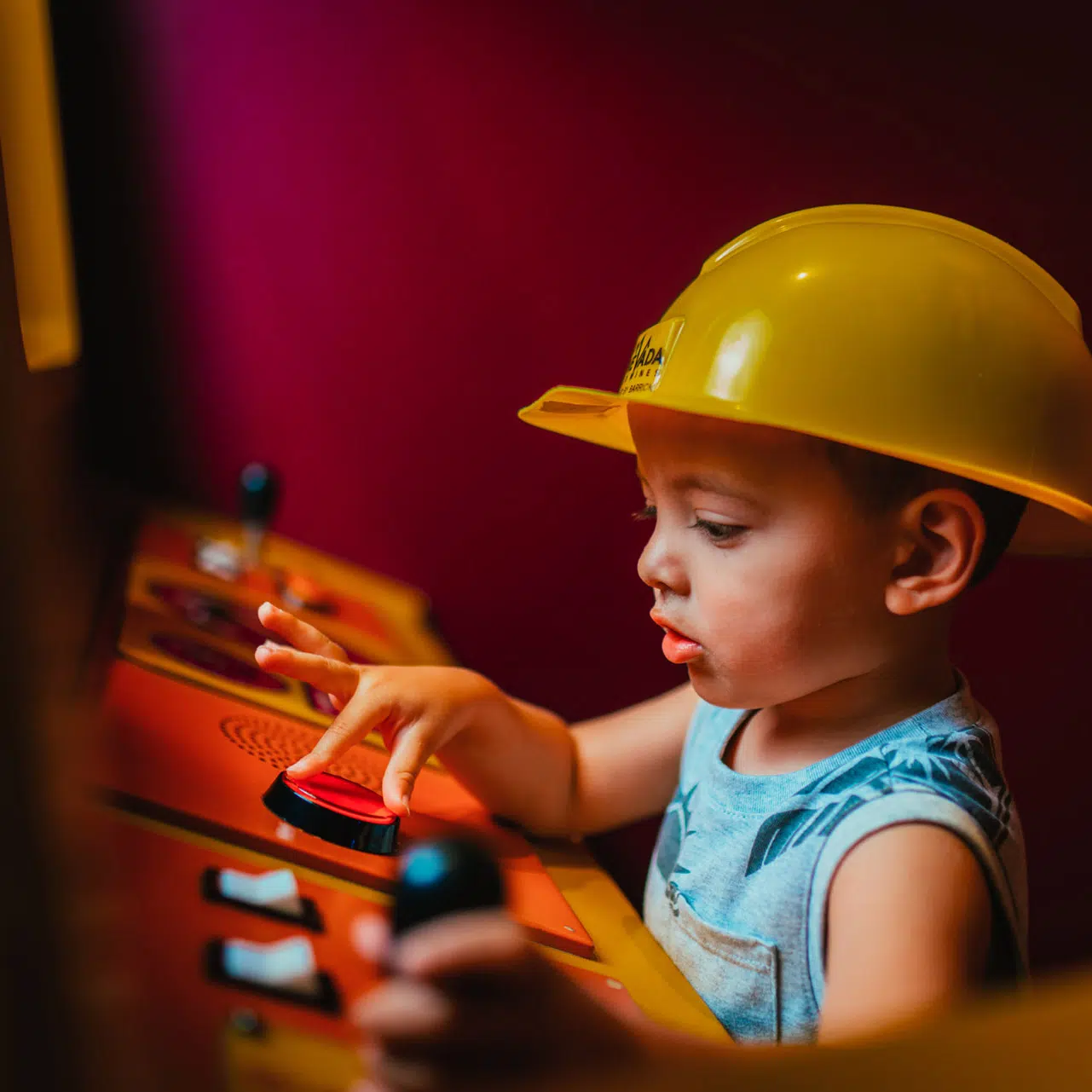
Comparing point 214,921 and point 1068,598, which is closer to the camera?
point 214,921

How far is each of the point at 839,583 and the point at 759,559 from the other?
37 mm

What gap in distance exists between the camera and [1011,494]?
49 centimetres

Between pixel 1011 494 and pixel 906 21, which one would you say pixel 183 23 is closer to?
pixel 906 21

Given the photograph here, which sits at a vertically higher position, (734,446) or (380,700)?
(734,446)

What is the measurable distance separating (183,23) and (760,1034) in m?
0.60

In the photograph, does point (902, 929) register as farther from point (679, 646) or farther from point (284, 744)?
point (284, 744)

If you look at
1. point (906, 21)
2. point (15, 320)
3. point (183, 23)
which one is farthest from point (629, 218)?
point (15, 320)

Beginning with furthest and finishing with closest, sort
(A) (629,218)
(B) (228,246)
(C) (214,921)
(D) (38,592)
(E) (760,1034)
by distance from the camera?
(B) (228,246) → (A) (629,218) → (E) (760,1034) → (C) (214,921) → (D) (38,592)

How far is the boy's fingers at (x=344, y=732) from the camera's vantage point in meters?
0.46

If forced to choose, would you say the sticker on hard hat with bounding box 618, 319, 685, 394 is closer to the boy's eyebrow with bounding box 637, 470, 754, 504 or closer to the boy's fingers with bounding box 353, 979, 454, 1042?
the boy's eyebrow with bounding box 637, 470, 754, 504

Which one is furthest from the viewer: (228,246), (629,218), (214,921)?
(228,246)

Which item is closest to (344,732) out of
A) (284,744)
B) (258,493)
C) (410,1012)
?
(284,744)

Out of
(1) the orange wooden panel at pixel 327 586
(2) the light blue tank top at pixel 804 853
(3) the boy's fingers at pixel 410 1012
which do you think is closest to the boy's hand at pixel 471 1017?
(3) the boy's fingers at pixel 410 1012

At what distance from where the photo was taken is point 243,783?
1.44ft
